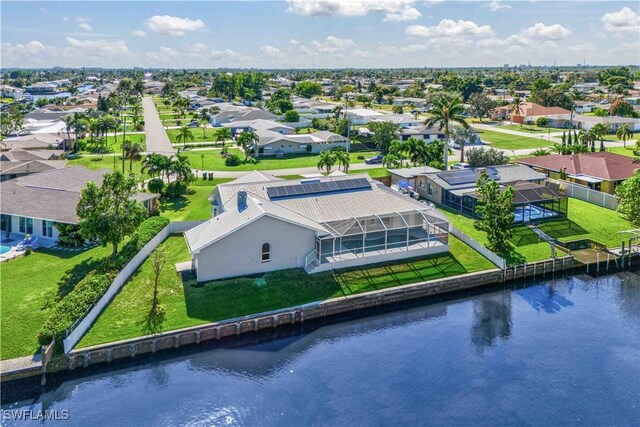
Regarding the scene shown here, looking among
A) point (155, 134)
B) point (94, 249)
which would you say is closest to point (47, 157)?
→ point (155, 134)

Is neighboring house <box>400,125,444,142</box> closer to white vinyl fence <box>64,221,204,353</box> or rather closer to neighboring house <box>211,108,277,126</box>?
neighboring house <box>211,108,277,126</box>

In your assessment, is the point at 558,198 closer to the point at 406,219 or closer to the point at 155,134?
the point at 406,219

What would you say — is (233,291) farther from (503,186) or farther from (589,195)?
(589,195)

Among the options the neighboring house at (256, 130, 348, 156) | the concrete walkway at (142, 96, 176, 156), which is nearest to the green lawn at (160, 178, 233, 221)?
the neighboring house at (256, 130, 348, 156)

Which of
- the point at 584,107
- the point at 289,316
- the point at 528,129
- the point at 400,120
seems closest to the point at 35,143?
the point at 289,316

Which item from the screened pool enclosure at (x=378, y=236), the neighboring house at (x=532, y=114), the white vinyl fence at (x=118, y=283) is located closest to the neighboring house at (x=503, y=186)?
the screened pool enclosure at (x=378, y=236)

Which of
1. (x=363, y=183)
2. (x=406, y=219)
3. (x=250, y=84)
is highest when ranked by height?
(x=250, y=84)
